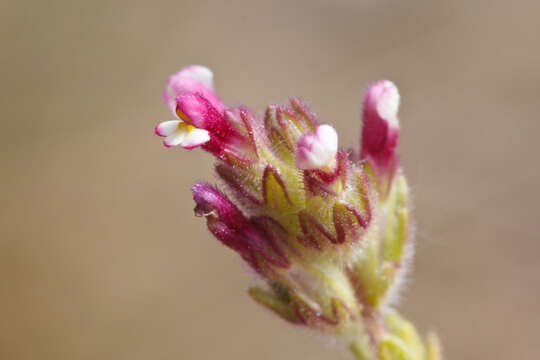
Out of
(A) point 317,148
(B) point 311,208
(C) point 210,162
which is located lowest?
(B) point 311,208

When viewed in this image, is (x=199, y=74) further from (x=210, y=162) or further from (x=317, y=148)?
(x=210, y=162)

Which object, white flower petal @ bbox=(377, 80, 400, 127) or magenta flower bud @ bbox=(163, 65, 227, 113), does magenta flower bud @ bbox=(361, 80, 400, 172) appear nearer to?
white flower petal @ bbox=(377, 80, 400, 127)

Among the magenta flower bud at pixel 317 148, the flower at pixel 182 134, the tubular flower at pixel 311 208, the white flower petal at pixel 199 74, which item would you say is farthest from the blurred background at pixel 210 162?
the flower at pixel 182 134

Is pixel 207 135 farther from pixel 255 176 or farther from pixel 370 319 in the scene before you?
pixel 370 319

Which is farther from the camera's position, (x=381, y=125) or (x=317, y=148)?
(x=381, y=125)

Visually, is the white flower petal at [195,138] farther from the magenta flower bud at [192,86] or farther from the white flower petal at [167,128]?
the magenta flower bud at [192,86]

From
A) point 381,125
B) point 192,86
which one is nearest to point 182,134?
point 192,86
